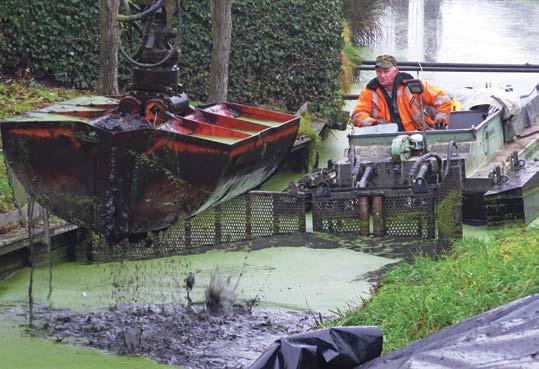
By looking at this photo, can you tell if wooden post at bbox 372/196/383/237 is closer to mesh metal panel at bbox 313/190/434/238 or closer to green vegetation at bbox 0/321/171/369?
mesh metal panel at bbox 313/190/434/238

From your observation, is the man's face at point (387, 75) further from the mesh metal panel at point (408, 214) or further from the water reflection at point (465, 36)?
the water reflection at point (465, 36)

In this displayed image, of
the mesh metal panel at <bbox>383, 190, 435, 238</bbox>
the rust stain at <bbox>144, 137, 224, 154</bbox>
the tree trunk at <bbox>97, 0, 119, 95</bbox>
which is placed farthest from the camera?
the tree trunk at <bbox>97, 0, 119, 95</bbox>

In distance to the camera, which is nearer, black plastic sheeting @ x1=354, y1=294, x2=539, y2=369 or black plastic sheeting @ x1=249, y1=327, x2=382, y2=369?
black plastic sheeting @ x1=354, y1=294, x2=539, y2=369

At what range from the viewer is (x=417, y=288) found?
757 centimetres

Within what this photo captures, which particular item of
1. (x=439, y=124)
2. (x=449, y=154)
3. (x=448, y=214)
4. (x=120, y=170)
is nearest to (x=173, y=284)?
(x=448, y=214)

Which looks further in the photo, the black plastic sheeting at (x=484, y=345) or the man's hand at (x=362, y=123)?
the man's hand at (x=362, y=123)

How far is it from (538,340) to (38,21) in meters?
13.5

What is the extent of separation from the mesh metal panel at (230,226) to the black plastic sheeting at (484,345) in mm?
6315

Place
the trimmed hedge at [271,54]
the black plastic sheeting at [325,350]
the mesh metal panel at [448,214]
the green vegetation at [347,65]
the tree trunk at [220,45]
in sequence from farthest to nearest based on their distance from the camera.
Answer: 1. the green vegetation at [347,65]
2. the trimmed hedge at [271,54]
3. the tree trunk at [220,45]
4. the mesh metal panel at [448,214]
5. the black plastic sheeting at [325,350]

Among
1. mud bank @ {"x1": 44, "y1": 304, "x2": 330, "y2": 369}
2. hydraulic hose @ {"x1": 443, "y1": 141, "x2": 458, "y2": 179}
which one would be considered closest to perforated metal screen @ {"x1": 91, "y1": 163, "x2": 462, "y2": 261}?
hydraulic hose @ {"x1": 443, "y1": 141, "x2": 458, "y2": 179}

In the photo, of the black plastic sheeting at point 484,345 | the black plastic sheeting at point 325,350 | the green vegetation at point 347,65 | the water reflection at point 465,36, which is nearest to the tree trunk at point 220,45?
the green vegetation at point 347,65

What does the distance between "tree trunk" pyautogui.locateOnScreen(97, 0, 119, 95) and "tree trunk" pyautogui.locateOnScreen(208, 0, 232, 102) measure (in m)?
1.66

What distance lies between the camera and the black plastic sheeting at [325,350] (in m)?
4.91

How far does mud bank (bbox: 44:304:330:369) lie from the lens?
7949 millimetres
